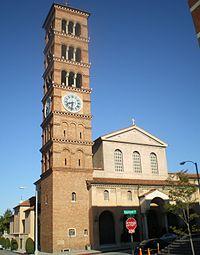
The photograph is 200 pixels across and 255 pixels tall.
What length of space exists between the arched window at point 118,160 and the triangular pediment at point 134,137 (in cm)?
194

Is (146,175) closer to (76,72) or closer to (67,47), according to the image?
(76,72)

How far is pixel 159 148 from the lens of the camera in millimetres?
46750

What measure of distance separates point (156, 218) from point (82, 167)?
13.0 meters

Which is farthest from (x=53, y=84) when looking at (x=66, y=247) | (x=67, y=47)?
(x=66, y=247)

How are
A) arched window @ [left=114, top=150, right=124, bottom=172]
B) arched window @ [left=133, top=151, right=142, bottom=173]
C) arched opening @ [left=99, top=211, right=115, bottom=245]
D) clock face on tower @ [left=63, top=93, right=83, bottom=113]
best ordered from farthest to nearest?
arched window @ [left=133, top=151, right=142, bottom=173] → arched window @ [left=114, top=150, right=124, bottom=172] → clock face on tower @ [left=63, top=93, right=83, bottom=113] → arched opening @ [left=99, top=211, right=115, bottom=245]

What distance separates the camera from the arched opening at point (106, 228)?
3717cm

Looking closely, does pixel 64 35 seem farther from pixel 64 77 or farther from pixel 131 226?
pixel 131 226

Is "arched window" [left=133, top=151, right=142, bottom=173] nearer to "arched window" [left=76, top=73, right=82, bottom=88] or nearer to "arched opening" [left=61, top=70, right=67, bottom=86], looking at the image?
"arched window" [left=76, top=73, right=82, bottom=88]

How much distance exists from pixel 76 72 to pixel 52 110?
303 inches

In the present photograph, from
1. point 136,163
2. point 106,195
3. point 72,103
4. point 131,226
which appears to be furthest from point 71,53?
point 131,226

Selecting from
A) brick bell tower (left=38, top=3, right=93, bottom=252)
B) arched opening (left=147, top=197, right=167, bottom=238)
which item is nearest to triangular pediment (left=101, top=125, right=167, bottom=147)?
brick bell tower (left=38, top=3, right=93, bottom=252)

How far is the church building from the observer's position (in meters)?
36.1

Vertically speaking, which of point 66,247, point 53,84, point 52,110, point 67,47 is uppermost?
point 67,47

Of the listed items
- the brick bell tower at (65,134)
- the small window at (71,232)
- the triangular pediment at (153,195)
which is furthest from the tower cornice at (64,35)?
the small window at (71,232)
